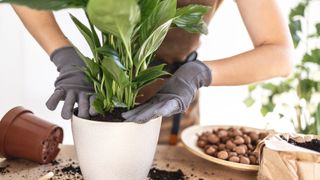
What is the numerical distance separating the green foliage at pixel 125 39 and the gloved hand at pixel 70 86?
0.15 ft

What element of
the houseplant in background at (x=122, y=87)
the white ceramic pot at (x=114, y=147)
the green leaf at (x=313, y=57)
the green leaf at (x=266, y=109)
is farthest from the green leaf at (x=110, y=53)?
the green leaf at (x=266, y=109)

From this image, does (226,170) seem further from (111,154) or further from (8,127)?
(8,127)

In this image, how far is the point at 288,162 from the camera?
707 mm

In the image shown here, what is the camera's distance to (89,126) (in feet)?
2.24

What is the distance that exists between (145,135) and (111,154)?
7cm

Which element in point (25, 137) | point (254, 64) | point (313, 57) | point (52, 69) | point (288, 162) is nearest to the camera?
point (288, 162)

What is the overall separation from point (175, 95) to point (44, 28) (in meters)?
0.40

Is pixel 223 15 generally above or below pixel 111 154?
above

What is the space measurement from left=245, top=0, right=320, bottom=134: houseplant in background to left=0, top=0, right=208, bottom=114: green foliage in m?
0.66

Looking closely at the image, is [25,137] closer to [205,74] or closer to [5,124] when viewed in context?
[5,124]

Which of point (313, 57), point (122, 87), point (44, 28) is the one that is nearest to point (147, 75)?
point (122, 87)

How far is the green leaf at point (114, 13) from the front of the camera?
474mm

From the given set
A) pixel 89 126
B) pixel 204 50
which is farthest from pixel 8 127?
pixel 204 50

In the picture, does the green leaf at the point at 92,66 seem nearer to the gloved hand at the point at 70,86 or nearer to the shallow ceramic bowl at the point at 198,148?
the gloved hand at the point at 70,86
